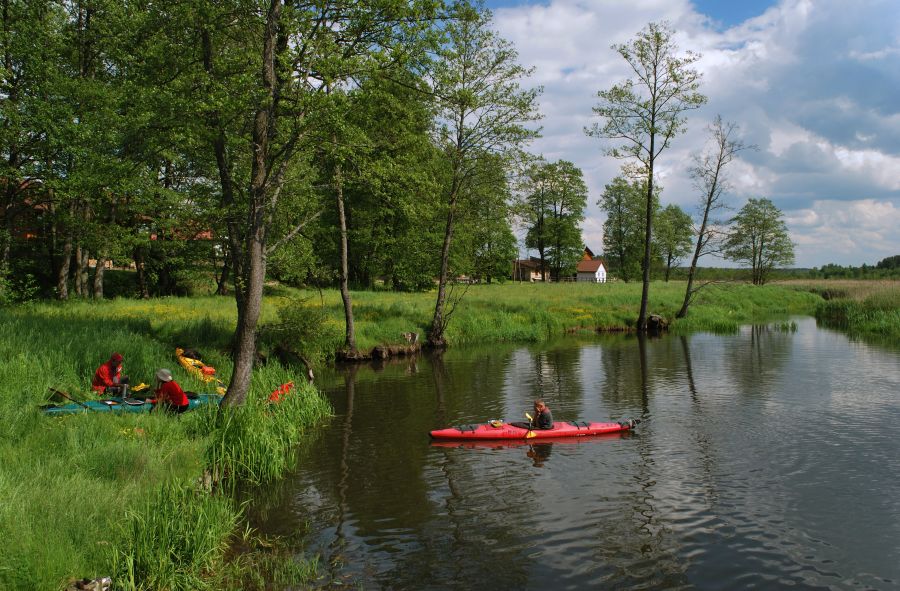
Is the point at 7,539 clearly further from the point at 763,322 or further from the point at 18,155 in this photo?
the point at 763,322

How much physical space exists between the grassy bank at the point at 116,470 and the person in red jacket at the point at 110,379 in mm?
441

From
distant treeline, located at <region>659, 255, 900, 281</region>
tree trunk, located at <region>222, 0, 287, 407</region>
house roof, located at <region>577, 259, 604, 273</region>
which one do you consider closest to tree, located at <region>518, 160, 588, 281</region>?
distant treeline, located at <region>659, 255, 900, 281</region>

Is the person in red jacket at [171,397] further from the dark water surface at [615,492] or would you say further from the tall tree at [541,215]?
the tall tree at [541,215]

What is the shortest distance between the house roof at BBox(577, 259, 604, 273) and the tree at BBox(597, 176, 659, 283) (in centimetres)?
2175

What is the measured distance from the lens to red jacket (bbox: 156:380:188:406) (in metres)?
11.9

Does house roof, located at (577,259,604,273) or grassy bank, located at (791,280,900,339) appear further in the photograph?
house roof, located at (577,259,604,273)

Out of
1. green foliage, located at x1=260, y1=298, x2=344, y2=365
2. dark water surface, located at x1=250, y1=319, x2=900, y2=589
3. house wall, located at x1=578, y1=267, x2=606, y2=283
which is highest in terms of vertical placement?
house wall, located at x1=578, y1=267, x2=606, y2=283

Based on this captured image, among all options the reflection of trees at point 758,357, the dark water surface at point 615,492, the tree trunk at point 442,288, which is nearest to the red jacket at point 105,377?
the dark water surface at point 615,492

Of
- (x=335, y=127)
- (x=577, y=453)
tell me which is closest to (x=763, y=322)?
(x=577, y=453)

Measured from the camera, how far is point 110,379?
13148mm

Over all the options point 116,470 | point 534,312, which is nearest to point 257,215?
point 116,470

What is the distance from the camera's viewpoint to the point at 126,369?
594 inches

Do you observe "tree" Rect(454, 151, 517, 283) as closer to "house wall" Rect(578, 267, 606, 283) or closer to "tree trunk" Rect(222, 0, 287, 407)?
"tree trunk" Rect(222, 0, 287, 407)

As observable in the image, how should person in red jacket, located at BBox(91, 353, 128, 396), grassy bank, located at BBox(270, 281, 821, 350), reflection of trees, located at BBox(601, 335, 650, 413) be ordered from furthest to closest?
grassy bank, located at BBox(270, 281, 821, 350) < reflection of trees, located at BBox(601, 335, 650, 413) < person in red jacket, located at BBox(91, 353, 128, 396)
